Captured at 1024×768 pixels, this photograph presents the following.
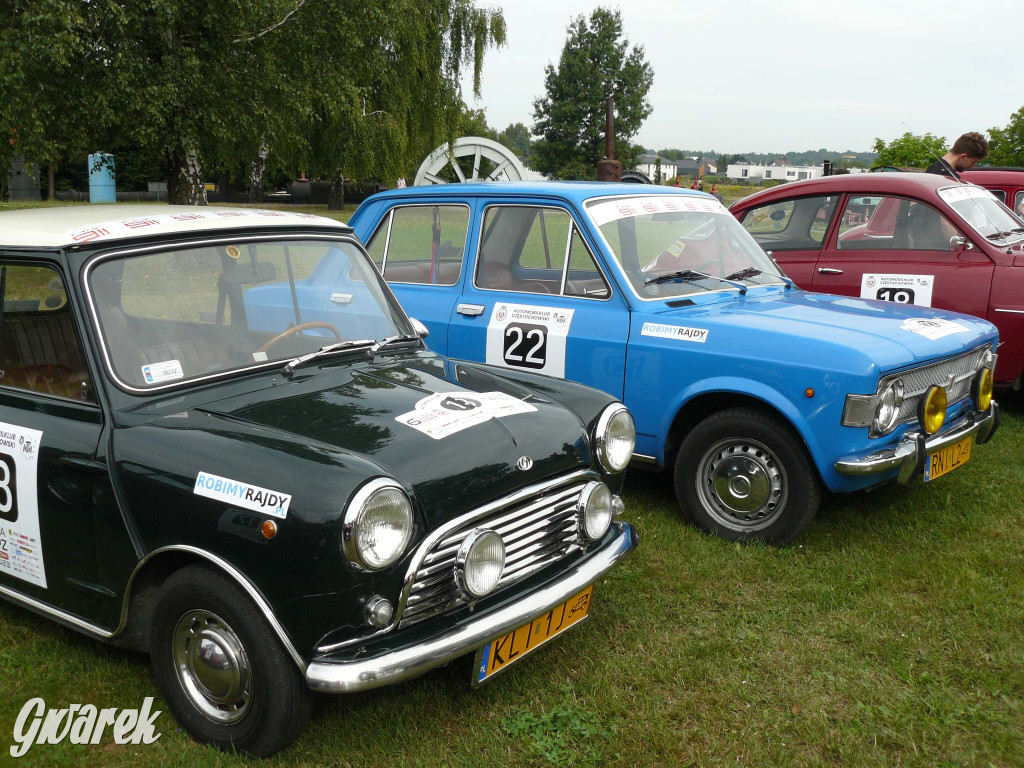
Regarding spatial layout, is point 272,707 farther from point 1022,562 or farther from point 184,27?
point 184,27

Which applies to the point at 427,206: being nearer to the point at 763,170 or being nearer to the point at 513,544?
the point at 513,544

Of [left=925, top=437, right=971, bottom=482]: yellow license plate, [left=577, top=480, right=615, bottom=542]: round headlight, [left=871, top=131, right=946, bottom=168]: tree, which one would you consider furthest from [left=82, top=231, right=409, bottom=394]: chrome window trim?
[left=871, top=131, right=946, bottom=168]: tree

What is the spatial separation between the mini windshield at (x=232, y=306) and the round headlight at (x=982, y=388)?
3083 mm

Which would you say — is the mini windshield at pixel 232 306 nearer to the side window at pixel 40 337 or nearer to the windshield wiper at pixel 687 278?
the side window at pixel 40 337

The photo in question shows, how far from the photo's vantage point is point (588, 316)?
4.90 metres

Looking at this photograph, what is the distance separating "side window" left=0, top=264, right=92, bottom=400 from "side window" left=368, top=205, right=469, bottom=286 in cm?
243

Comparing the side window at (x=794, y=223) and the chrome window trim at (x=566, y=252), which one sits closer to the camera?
the chrome window trim at (x=566, y=252)

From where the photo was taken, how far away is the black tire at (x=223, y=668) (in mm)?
2580

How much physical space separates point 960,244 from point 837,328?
2748 millimetres

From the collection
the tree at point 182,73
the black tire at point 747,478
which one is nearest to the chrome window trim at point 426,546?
the black tire at point 747,478

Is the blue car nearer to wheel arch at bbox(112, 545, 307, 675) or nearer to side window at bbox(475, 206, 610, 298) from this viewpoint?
side window at bbox(475, 206, 610, 298)

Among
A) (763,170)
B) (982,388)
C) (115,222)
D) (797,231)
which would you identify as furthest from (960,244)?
(763,170)

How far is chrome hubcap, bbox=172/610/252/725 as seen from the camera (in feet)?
8.80

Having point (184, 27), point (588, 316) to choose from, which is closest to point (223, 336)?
point (588, 316)
